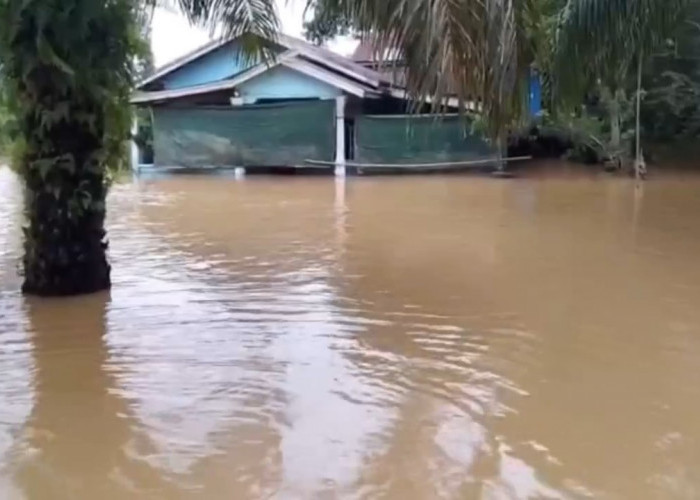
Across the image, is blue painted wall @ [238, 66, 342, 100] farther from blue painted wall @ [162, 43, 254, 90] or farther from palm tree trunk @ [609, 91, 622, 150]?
palm tree trunk @ [609, 91, 622, 150]

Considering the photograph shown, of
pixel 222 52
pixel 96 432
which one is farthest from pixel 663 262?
pixel 222 52

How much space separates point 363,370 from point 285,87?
1707 cm

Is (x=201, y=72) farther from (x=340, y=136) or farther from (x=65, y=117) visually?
(x=65, y=117)

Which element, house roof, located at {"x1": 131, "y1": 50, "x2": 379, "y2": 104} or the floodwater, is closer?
the floodwater

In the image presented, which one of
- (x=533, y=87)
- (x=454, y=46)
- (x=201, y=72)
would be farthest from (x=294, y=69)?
(x=454, y=46)

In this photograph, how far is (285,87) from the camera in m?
22.0

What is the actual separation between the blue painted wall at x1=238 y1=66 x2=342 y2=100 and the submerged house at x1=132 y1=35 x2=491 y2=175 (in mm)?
24

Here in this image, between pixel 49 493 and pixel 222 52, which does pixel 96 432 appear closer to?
pixel 49 493

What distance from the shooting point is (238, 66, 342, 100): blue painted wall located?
2147cm

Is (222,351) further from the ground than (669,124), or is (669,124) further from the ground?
(669,124)

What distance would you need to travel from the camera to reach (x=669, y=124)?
2117 centimetres

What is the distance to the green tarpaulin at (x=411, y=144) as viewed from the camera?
831 inches

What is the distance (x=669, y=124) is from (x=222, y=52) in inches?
437

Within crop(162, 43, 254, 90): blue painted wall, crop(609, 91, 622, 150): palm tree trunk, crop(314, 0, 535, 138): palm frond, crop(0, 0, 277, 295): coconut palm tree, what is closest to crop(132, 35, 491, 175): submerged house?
crop(162, 43, 254, 90): blue painted wall
